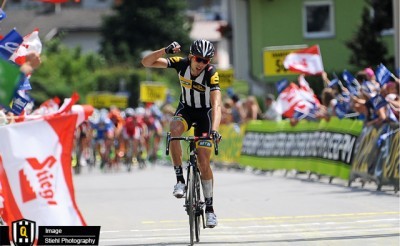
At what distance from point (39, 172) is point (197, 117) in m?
3.95

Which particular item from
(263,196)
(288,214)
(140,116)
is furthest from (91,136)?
(288,214)

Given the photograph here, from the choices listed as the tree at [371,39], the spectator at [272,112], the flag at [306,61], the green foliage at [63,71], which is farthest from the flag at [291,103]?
the green foliage at [63,71]

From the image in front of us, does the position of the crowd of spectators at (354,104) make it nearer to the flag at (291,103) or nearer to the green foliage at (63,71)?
the flag at (291,103)

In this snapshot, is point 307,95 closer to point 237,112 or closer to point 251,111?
point 251,111

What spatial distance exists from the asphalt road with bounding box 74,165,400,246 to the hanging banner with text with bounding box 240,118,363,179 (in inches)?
15.7

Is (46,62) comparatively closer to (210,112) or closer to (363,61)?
(363,61)

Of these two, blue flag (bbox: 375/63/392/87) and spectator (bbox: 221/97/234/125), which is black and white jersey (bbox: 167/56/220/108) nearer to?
blue flag (bbox: 375/63/392/87)

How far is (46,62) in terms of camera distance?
77.6 metres

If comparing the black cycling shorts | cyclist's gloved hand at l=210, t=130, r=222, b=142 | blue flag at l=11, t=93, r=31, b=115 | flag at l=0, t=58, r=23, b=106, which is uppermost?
flag at l=0, t=58, r=23, b=106

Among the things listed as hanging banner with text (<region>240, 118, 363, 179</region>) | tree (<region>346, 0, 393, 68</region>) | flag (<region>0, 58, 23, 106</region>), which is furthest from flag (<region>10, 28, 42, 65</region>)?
tree (<region>346, 0, 393, 68</region>)

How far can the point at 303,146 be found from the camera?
912 inches

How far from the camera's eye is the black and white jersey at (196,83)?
1215 centimetres

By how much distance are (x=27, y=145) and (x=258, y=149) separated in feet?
59.9

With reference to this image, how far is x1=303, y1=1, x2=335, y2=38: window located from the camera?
47.8 m
